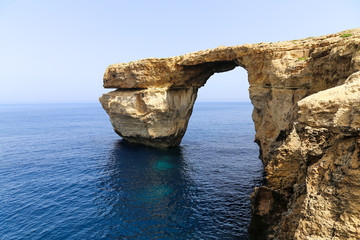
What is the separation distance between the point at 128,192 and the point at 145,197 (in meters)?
2.44

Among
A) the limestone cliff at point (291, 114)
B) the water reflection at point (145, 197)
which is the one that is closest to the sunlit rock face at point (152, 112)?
the limestone cliff at point (291, 114)

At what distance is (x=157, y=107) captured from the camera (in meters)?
37.5

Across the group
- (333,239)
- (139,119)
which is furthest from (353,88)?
(139,119)

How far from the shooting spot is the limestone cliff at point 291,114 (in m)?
8.20

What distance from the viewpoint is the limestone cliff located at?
8.20 m

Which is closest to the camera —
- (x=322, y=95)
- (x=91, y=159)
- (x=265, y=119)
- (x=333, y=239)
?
(x=333, y=239)

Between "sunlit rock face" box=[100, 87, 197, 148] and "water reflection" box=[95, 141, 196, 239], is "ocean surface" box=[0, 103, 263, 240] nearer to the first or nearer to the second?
"water reflection" box=[95, 141, 196, 239]

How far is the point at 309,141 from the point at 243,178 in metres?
20.1

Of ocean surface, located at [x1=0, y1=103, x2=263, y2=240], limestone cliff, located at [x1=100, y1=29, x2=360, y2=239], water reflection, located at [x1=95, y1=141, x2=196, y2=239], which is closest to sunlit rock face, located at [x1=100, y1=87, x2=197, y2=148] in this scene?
limestone cliff, located at [x1=100, y1=29, x2=360, y2=239]

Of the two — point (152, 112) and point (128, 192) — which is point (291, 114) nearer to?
point (128, 192)

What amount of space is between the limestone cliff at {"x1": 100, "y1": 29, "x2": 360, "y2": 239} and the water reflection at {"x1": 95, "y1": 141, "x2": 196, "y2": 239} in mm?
6433

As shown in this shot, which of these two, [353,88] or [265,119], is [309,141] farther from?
[265,119]

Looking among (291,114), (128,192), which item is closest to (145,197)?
(128,192)

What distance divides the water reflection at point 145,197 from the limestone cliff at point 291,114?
21.1ft
